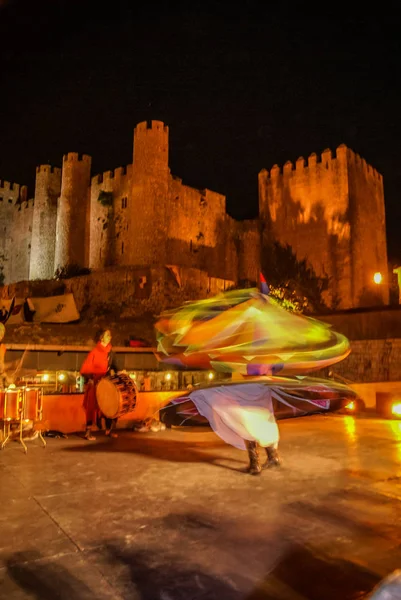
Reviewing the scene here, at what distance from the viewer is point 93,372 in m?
8.12

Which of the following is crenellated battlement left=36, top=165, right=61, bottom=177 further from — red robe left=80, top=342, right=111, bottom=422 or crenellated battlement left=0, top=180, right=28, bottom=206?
red robe left=80, top=342, right=111, bottom=422

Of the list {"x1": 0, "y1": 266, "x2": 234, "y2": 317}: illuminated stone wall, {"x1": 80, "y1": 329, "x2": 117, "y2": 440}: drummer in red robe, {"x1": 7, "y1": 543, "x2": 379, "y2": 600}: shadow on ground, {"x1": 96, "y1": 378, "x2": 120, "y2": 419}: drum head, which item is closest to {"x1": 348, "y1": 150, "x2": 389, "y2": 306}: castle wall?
{"x1": 0, "y1": 266, "x2": 234, "y2": 317}: illuminated stone wall

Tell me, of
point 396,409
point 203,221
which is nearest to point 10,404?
point 396,409

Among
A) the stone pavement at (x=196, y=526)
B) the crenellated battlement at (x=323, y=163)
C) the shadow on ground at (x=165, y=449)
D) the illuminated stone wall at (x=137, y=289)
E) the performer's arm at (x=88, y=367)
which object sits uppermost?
the crenellated battlement at (x=323, y=163)

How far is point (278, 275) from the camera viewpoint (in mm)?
38938

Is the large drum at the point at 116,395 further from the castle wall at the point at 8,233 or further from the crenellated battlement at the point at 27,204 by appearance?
the crenellated battlement at the point at 27,204

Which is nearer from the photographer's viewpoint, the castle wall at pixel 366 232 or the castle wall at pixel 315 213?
the castle wall at pixel 315 213

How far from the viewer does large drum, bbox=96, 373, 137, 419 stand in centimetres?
766

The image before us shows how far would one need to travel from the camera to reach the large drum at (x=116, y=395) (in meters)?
7.66

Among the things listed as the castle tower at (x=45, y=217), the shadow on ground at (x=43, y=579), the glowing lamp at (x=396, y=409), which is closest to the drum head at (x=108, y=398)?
the shadow on ground at (x=43, y=579)

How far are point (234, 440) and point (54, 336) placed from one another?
2217cm

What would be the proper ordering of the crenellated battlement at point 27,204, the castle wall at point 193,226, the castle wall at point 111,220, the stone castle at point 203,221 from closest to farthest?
the stone castle at point 203,221, the castle wall at point 111,220, the castle wall at point 193,226, the crenellated battlement at point 27,204

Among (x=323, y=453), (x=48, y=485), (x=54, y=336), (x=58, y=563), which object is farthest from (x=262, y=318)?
(x=54, y=336)

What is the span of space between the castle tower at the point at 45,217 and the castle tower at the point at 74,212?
3.74 m
